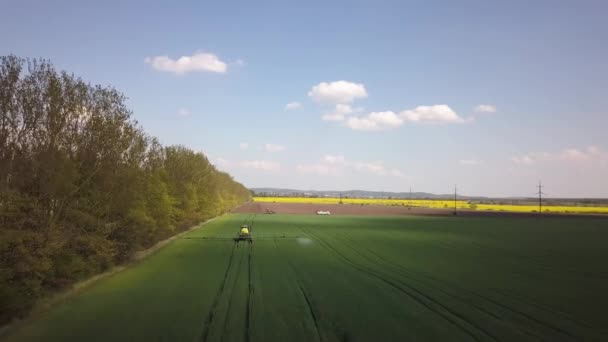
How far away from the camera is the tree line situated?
1778 cm

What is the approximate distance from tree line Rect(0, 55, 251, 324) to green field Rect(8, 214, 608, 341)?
5.51ft

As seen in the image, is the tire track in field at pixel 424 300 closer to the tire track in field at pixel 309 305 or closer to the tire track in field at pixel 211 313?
the tire track in field at pixel 309 305

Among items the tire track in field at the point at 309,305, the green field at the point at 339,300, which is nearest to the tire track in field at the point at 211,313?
the green field at the point at 339,300

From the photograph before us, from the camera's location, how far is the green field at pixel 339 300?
51.2 ft

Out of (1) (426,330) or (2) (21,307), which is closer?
(1) (426,330)

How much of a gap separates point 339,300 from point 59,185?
13480 mm

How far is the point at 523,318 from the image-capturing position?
1753cm

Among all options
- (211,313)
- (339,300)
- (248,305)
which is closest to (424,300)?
(339,300)

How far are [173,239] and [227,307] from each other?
109 ft

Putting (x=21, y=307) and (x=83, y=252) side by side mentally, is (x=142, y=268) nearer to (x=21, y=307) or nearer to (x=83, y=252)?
(x=83, y=252)

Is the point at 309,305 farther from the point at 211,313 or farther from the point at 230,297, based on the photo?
the point at 211,313

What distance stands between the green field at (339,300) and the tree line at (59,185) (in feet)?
5.51

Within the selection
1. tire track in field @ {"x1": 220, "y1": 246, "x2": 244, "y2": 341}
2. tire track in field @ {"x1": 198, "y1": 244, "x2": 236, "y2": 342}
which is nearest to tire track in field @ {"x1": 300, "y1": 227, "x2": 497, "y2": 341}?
tire track in field @ {"x1": 220, "y1": 246, "x2": 244, "y2": 341}

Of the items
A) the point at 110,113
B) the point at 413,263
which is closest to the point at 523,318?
the point at 413,263
